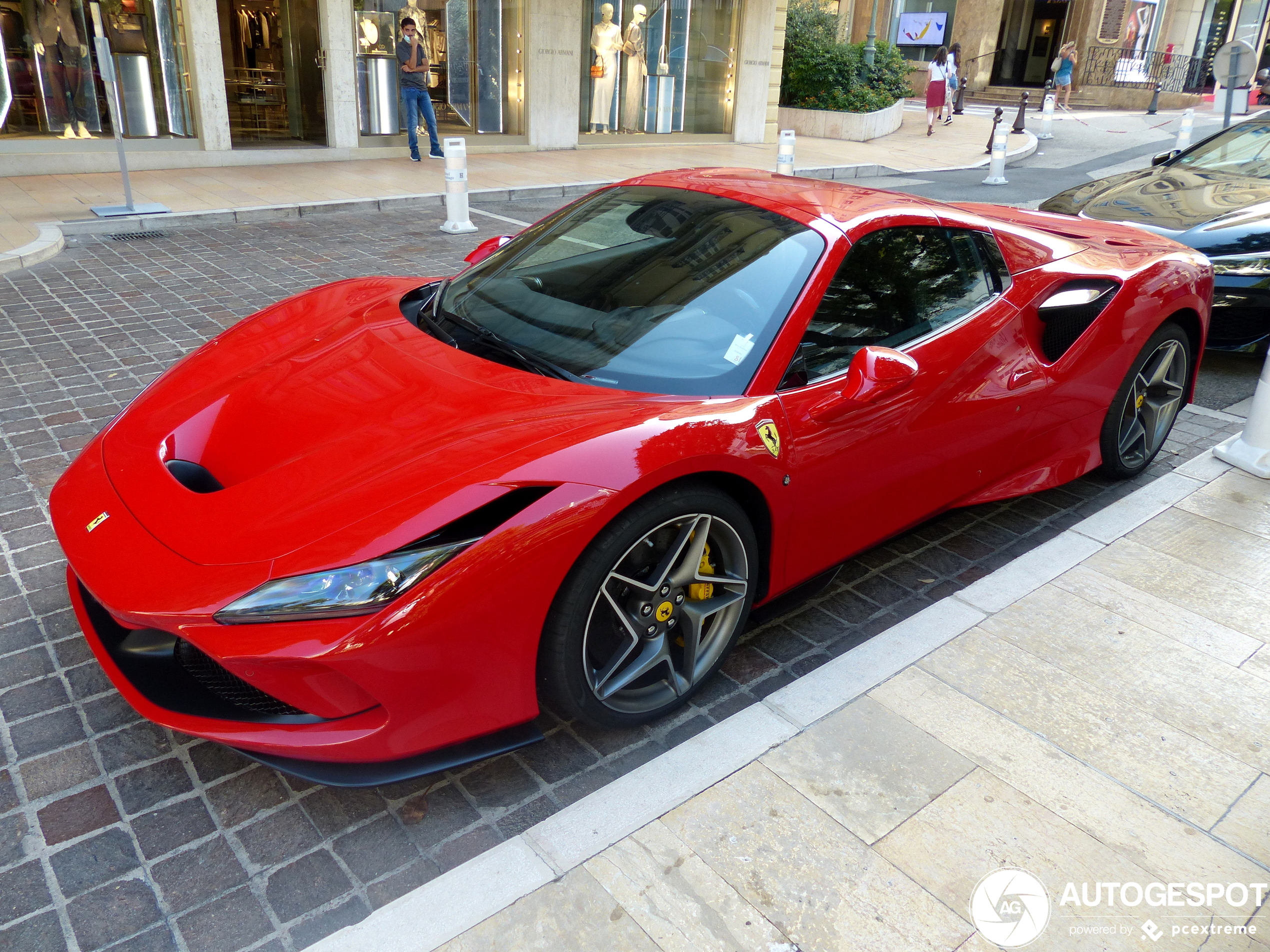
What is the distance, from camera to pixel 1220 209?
21.5ft

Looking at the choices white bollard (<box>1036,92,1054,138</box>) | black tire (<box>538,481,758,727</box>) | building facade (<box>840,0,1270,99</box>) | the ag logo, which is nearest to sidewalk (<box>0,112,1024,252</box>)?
white bollard (<box>1036,92,1054,138</box>)

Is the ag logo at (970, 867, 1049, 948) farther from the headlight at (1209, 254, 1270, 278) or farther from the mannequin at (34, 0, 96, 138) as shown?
the mannequin at (34, 0, 96, 138)

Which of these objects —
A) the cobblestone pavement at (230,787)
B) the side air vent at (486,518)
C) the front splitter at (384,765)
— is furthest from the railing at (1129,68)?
the front splitter at (384,765)

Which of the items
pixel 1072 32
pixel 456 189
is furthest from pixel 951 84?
pixel 456 189

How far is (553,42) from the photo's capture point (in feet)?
54.3

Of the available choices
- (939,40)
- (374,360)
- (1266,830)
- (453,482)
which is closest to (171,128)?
(374,360)

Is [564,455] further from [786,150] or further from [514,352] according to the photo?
[786,150]

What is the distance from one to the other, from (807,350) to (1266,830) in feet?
5.98

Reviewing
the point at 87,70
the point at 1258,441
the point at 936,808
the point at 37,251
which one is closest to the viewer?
the point at 936,808

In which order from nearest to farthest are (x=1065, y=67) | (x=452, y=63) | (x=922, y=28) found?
(x=452, y=63) → (x=1065, y=67) → (x=922, y=28)

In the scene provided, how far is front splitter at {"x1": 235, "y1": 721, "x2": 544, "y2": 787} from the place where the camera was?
226 centimetres

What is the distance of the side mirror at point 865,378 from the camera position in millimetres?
2928

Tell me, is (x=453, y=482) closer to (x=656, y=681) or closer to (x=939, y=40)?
(x=656, y=681)

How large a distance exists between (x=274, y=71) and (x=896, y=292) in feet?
48.3
